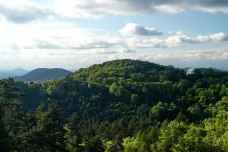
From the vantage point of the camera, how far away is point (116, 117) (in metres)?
145

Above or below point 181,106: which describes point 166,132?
above

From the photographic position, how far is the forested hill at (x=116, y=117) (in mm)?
37281

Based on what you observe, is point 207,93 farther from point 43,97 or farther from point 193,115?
point 43,97

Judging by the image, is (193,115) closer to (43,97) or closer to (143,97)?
(143,97)

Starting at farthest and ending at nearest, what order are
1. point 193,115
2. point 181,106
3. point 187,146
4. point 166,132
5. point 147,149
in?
point 181,106, point 193,115, point 147,149, point 166,132, point 187,146

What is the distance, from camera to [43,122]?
36469mm

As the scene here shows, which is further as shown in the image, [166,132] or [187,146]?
[166,132]

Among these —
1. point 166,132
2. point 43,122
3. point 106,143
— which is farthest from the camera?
point 106,143

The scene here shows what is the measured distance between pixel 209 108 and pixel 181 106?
1441cm

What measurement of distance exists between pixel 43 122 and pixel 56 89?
14240cm

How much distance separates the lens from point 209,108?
148 meters

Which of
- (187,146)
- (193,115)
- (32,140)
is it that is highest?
(32,140)

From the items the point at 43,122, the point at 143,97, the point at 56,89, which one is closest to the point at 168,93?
the point at 143,97

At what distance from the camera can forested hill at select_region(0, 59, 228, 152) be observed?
37.3 m
